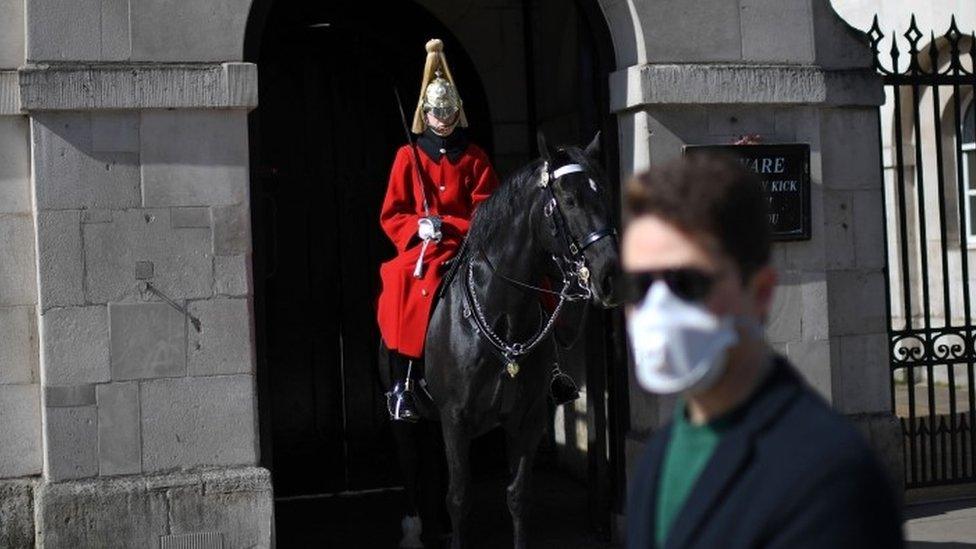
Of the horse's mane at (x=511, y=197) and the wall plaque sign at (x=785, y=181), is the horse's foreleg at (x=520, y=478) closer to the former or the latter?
the horse's mane at (x=511, y=197)

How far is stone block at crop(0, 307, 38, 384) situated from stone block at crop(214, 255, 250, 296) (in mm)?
870

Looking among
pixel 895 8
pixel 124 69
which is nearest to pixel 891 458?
pixel 124 69

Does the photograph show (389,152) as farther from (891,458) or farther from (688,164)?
(688,164)

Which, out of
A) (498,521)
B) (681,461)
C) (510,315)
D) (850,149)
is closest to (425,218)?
(510,315)

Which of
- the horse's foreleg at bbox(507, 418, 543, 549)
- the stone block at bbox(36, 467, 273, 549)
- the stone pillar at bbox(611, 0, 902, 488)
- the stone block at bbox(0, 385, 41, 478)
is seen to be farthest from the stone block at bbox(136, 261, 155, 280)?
the stone pillar at bbox(611, 0, 902, 488)

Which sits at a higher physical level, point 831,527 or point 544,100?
point 544,100

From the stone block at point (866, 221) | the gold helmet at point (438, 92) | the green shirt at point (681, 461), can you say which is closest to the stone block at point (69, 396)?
the gold helmet at point (438, 92)

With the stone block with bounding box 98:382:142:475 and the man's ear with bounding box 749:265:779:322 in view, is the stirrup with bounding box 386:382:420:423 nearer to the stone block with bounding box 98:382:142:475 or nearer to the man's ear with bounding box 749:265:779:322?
the stone block with bounding box 98:382:142:475

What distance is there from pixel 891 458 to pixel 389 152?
146 inches

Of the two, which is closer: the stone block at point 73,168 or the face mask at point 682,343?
the face mask at point 682,343

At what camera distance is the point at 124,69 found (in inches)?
272

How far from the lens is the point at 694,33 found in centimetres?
781

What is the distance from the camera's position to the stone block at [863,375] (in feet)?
27.4

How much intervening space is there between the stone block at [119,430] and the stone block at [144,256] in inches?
16.9
